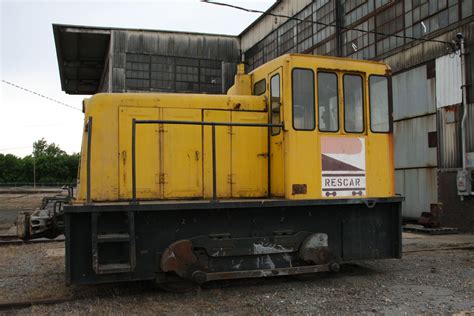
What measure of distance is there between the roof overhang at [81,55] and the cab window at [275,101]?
22.3m

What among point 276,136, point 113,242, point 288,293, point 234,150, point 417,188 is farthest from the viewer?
point 417,188

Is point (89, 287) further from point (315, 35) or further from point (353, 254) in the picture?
A: point (315, 35)

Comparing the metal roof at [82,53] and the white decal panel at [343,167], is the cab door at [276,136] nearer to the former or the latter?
the white decal panel at [343,167]

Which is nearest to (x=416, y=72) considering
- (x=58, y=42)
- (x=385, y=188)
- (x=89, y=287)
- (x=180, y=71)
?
(x=385, y=188)

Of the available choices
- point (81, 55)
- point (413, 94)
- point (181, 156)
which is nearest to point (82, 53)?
point (81, 55)

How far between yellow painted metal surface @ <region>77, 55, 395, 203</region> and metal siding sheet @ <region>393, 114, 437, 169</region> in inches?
343

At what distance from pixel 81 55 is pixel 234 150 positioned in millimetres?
27603

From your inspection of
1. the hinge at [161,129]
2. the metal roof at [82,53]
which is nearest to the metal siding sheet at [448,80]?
the hinge at [161,129]

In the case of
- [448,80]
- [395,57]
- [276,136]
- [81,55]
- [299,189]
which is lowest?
[299,189]

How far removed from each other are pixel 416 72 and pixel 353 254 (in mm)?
10309

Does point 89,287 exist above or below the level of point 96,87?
below

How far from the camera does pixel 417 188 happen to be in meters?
15.6

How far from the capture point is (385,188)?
7.30 meters

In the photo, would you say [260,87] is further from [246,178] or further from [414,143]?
[414,143]
